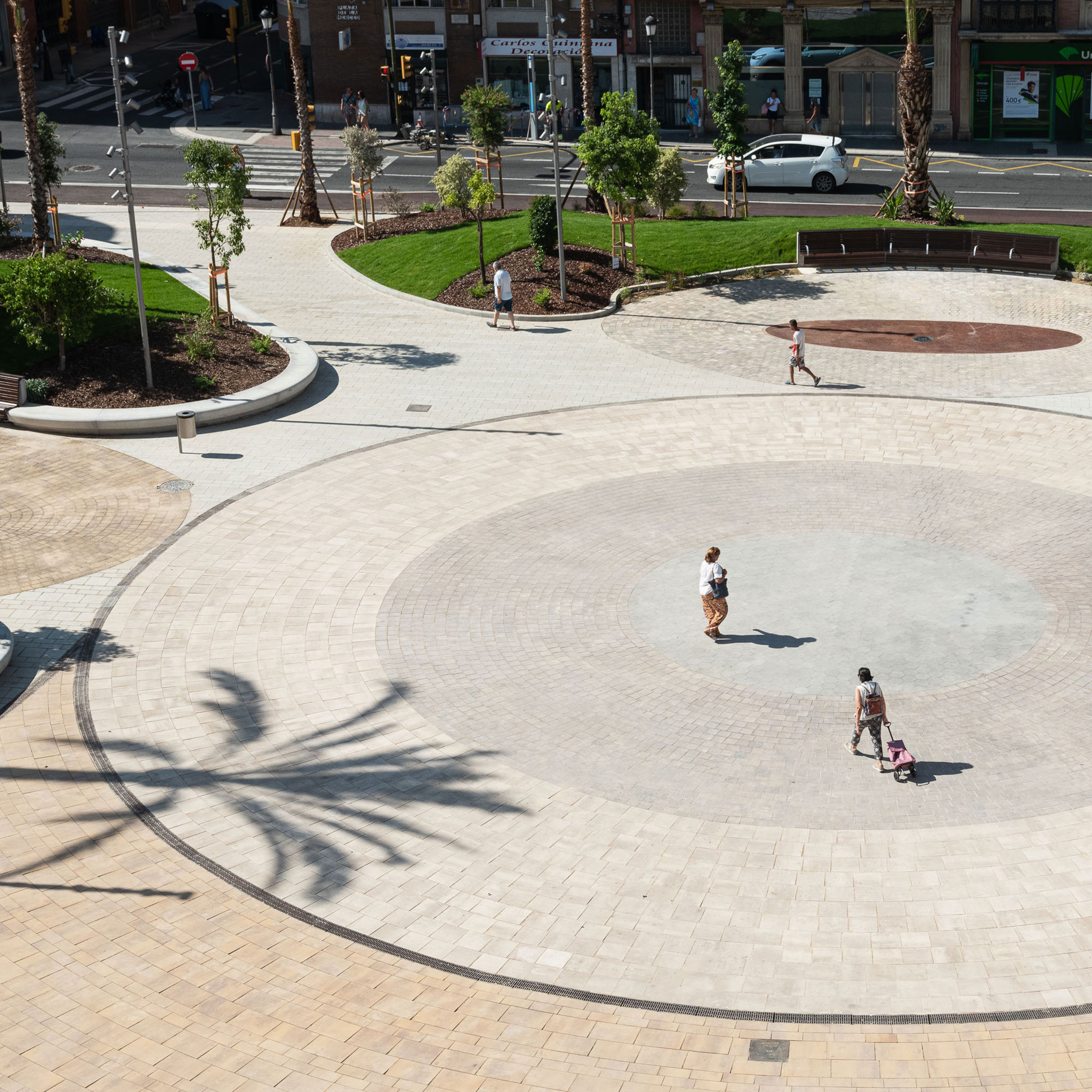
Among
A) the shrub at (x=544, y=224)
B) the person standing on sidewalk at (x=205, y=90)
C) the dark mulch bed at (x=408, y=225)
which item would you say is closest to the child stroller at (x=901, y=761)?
the shrub at (x=544, y=224)

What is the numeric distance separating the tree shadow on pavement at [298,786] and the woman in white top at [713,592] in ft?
13.1

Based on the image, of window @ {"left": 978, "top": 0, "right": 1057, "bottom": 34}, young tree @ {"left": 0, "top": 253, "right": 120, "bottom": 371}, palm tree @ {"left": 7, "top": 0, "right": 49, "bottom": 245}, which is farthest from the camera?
window @ {"left": 978, "top": 0, "right": 1057, "bottom": 34}

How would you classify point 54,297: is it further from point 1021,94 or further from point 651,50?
point 1021,94

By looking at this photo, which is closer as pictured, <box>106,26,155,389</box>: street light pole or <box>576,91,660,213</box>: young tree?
<box>106,26,155,389</box>: street light pole

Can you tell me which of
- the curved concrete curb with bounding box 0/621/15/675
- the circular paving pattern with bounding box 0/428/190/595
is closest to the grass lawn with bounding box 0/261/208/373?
the circular paving pattern with bounding box 0/428/190/595

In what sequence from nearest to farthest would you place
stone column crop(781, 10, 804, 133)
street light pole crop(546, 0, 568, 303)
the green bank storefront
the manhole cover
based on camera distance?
the manhole cover → street light pole crop(546, 0, 568, 303) → the green bank storefront → stone column crop(781, 10, 804, 133)

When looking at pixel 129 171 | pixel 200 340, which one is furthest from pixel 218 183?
pixel 129 171

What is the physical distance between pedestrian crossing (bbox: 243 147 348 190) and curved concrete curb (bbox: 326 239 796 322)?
36.4 feet

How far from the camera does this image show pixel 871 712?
15555 millimetres

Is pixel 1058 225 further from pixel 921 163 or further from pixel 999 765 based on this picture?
pixel 999 765

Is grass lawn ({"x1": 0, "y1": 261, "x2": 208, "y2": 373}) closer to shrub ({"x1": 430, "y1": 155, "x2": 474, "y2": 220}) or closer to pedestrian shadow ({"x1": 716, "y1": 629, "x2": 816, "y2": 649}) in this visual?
shrub ({"x1": 430, "y1": 155, "x2": 474, "y2": 220})

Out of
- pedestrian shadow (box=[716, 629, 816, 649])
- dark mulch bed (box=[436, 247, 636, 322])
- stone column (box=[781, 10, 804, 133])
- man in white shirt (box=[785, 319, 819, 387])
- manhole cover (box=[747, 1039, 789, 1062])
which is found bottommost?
manhole cover (box=[747, 1039, 789, 1062])

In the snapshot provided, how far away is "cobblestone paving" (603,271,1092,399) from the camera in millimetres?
28984

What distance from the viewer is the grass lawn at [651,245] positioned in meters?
36.2
